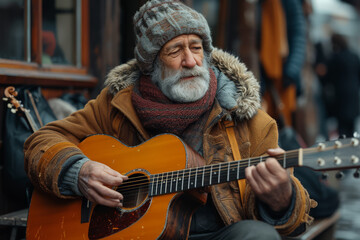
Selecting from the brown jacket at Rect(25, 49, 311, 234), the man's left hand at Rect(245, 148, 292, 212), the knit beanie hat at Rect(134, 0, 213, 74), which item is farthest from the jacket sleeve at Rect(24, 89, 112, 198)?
the man's left hand at Rect(245, 148, 292, 212)

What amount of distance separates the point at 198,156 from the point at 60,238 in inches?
33.0

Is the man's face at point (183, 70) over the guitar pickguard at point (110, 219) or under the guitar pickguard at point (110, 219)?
over

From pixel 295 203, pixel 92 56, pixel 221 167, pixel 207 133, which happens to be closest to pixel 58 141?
pixel 207 133

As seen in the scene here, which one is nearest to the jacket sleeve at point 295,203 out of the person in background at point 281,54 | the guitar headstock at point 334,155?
the guitar headstock at point 334,155

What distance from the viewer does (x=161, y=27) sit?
2.60m

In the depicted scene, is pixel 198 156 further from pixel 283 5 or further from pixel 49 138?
pixel 283 5

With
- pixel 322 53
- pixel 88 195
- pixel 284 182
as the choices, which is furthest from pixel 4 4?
pixel 322 53

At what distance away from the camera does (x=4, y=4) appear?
343 centimetres

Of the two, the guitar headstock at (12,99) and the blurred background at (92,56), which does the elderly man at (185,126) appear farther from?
the guitar headstock at (12,99)

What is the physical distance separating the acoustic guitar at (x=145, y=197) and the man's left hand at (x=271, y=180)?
0.13 ft

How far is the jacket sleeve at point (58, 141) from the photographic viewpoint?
8.08 ft

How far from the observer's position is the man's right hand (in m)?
2.24

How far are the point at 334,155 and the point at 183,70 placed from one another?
1027 mm

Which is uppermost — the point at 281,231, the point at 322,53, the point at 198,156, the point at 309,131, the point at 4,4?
the point at 4,4
